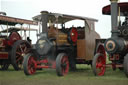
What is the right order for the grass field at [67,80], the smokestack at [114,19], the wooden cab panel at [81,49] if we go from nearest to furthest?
the grass field at [67,80], the smokestack at [114,19], the wooden cab panel at [81,49]

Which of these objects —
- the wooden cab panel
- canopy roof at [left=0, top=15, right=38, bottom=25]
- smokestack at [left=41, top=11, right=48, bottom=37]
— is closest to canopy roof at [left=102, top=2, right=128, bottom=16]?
the wooden cab panel

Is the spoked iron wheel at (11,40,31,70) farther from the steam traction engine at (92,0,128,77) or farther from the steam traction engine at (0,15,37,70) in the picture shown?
the steam traction engine at (92,0,128,77)

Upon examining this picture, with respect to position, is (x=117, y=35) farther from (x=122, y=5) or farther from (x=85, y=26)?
(x=85, y=26)

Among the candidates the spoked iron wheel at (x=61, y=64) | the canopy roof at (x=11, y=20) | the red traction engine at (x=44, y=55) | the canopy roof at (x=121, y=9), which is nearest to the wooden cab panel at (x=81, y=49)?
the red traction engine at (x=44, y=55)

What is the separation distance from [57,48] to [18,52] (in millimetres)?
2194

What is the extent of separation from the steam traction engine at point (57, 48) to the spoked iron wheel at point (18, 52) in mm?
941

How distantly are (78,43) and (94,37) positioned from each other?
0.99 m

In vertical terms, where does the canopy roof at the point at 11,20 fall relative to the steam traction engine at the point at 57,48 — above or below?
above

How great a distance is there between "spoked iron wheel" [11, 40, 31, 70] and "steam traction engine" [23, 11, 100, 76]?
94 cm

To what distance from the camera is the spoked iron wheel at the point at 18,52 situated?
8469 mm

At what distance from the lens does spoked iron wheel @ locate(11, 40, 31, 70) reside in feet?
27.8

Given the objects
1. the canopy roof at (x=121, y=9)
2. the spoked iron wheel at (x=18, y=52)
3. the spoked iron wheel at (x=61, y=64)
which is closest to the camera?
the spoked iron wheel at (x=61, y=64)

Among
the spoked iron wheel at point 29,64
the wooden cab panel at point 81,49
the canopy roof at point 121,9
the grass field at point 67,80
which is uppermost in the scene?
the canopy roof at point 121,9

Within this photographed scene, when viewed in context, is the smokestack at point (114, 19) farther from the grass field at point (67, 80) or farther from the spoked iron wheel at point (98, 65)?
the grass field at point (67, 80)
